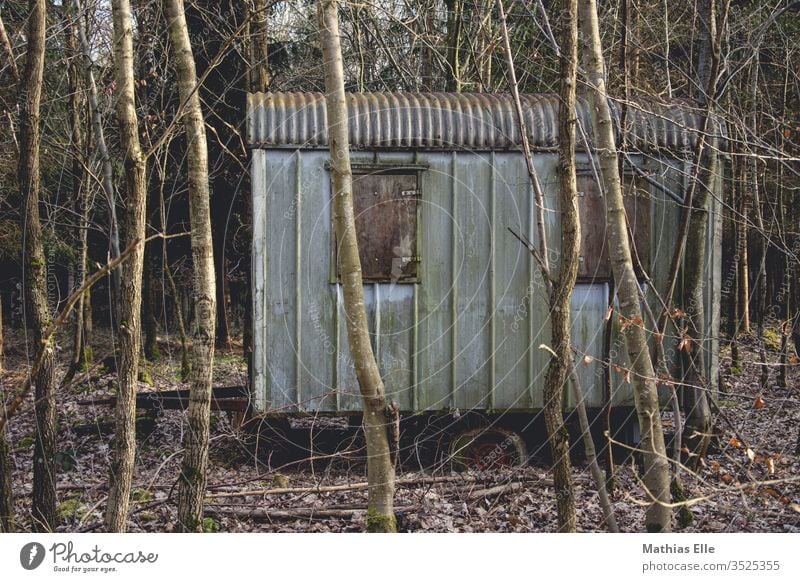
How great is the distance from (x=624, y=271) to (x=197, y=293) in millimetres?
2708

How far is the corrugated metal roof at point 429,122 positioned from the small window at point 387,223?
30 cm

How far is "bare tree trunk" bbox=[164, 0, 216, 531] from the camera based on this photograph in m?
5.25

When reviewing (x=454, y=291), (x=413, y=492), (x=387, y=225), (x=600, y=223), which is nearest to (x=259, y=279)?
(x=387, y=225)

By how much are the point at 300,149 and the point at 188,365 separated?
766 cm

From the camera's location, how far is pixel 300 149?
7512mm

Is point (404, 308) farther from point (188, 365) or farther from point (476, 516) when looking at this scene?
point (188, 365)

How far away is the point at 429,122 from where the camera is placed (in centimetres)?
754

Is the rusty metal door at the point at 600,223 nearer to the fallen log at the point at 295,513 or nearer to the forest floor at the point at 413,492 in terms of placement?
the forest floor at the point at 413,492

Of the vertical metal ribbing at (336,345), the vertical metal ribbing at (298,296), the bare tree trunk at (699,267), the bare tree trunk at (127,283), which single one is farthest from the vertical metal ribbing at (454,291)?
the bare tree trunk at (127,283)

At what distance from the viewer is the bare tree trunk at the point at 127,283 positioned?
16.2ft

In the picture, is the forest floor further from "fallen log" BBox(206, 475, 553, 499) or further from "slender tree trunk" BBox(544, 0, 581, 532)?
"slender tree trunk" BBox(544, 0, 581, 532)

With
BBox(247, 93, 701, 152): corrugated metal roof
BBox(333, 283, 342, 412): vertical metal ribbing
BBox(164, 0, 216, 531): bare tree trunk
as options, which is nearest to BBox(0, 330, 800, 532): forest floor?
BBox(333, 283, 342, 412): vertical metal ribbing
